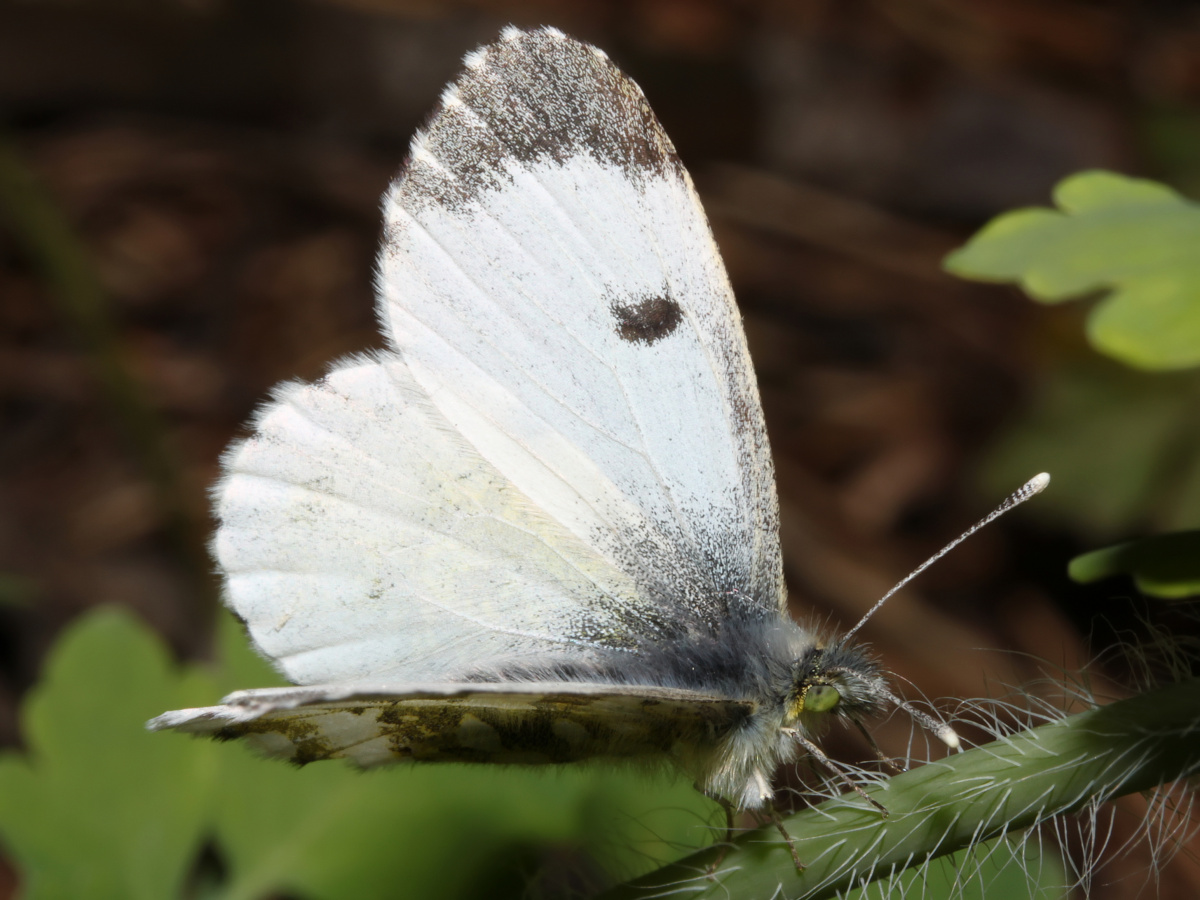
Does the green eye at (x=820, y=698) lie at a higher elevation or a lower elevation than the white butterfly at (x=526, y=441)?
lower

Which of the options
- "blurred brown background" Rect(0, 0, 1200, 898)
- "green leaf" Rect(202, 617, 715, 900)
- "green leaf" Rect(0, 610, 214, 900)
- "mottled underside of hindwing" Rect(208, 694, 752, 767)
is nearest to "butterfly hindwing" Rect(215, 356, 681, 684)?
"mottled underside of hindwing" Rect(208, 694, 752, 767)

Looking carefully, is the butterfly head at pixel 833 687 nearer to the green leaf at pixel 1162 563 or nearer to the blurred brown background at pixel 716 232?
the green leaf at pixel 1162 563

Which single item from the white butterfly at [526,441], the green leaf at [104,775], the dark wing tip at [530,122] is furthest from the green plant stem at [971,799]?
the green leaf at [104,775]

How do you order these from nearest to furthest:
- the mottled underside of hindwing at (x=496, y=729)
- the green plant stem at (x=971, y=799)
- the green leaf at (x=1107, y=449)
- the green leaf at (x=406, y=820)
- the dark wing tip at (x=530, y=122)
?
the green plant stem at (x=971, y=799) → the mottled underside of hindwing at (x=496, y=729) → the dark wing tip at (x=530, y=122) → the green leaf at (x=406, y=820) → the green leaf at (x=1107, y=449)

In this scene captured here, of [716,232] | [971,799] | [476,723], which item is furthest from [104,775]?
[716,232]

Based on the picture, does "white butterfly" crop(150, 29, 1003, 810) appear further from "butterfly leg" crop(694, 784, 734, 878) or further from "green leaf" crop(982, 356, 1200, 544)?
"green leaf" crop(982, 356, 1200, 544)

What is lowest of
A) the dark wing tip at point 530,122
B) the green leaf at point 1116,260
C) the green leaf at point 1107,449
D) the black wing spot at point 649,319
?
the green leaf at point 1107,449

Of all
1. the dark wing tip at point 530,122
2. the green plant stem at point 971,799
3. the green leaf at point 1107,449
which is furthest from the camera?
the green leaf at point 1107,449
